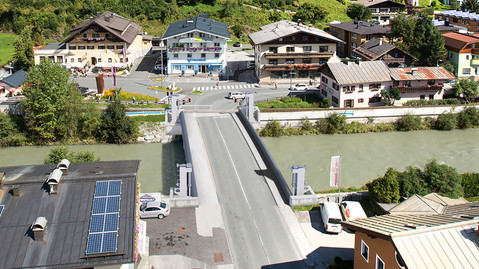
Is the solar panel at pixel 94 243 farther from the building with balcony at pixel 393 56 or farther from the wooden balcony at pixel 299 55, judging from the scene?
the building with balcony at pixel 393 56

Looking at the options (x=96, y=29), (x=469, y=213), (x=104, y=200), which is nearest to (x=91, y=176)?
(x=104, y=200)

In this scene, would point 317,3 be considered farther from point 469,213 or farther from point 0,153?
point 469,213

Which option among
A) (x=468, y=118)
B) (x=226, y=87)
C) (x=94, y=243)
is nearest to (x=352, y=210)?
(x=94, y=243)

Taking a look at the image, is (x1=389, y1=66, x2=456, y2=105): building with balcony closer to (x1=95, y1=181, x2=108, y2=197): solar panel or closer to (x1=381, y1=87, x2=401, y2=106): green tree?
(x1=381, y1=87, x2=401, y2=106): green tree

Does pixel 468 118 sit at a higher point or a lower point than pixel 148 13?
lower

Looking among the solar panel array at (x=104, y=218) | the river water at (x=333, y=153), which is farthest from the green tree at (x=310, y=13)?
the solar panel array at (x=104, y=218)

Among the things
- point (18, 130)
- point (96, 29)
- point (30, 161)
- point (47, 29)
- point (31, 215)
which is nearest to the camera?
point (31, 215)

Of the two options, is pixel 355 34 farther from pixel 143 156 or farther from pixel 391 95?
pixel 143 156
